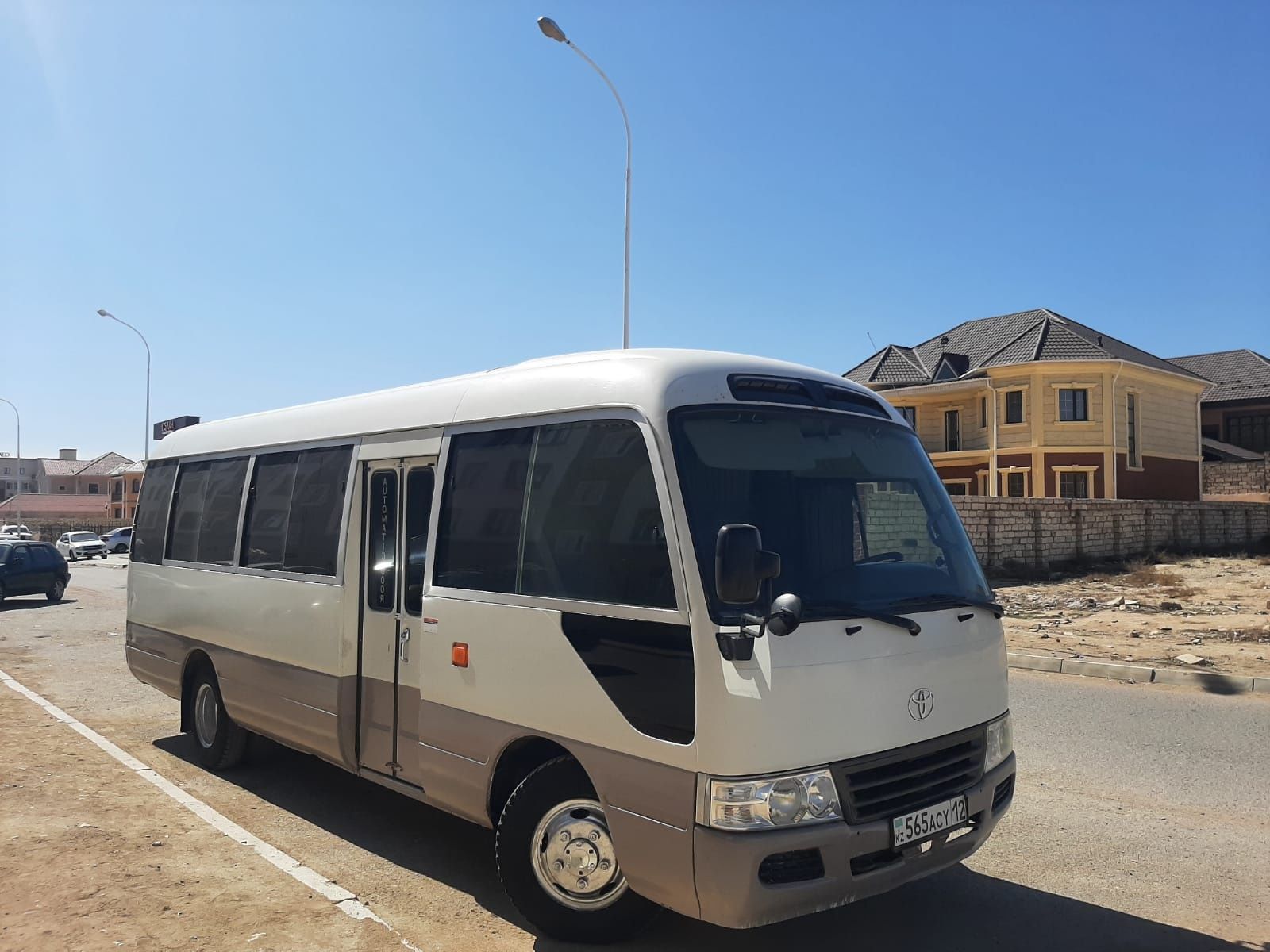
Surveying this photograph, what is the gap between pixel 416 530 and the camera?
5695 millimetres

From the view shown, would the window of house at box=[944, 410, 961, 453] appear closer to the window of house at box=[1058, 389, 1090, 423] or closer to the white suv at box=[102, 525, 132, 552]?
the window of house at box=[1058, 389, 1090, 423]

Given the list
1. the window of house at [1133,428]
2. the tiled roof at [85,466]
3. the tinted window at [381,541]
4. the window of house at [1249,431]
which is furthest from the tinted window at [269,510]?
the tiled roof at [85,466]

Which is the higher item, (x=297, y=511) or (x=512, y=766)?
(x=297, y=511)

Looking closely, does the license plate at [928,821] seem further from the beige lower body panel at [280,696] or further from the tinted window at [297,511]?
the tinted window at [297,511]

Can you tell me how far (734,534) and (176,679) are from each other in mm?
6468

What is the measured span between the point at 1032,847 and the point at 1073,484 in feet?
124

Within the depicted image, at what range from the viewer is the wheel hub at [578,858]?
419 cm

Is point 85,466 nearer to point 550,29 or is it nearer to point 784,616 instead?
point 550,29

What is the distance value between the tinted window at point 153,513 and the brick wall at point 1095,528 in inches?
612

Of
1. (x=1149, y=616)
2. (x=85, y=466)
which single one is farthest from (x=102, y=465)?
(x=1149, y=616)

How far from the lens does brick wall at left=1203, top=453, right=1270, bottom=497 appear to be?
163 feet

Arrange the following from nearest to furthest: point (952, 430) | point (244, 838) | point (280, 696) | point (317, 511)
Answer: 1. point (244, 838)
2. point (317, 511)
3. point (280, 696)
4. point (952, 430)

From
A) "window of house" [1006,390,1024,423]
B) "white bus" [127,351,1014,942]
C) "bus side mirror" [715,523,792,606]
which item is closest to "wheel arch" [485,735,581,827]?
"white bus" [127,351,1014,942]

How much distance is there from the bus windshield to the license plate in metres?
0.83
